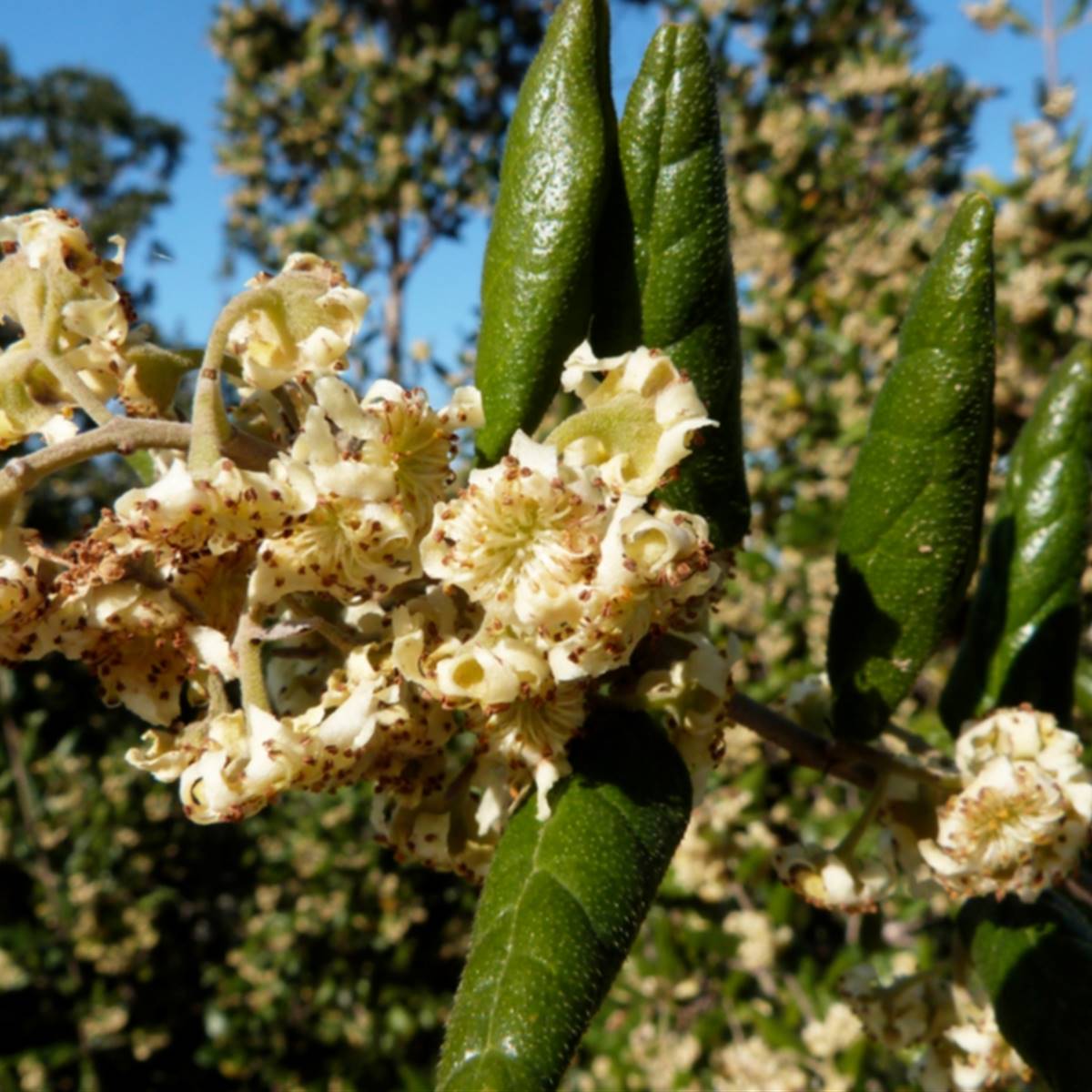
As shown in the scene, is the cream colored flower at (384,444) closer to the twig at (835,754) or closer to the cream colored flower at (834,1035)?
the twig at (835,754)

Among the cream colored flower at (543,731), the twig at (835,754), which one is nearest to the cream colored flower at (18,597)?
the cream colored flower at (543,731)

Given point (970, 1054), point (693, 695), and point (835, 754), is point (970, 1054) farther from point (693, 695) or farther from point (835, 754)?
point (693, 695)

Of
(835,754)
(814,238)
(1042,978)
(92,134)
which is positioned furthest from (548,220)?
(92,134)

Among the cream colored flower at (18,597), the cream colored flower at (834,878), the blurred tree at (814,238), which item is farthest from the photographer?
the blurred tree at (814,238)

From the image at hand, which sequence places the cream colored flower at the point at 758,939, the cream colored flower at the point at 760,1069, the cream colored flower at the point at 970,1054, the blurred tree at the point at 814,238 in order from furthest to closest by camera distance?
the blurred tree at the point at 814,238 → the cream colored flower at the point at 758,939 → the cream colored flower at the point at 760,1069 → the cream colored flower at the point at 970,1054

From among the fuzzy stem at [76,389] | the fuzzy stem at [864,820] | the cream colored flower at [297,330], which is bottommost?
the fuzzy stem at [864,820]

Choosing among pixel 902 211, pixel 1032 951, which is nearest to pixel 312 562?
pixel 1032 951
